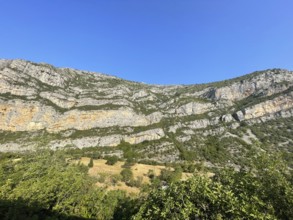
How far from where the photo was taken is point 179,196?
15625 mm

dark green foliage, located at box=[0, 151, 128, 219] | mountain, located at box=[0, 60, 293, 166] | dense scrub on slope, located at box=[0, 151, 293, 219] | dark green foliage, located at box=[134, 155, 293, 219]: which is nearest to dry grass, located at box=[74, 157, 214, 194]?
mountain, located at box=[0, 60, 293, 166]

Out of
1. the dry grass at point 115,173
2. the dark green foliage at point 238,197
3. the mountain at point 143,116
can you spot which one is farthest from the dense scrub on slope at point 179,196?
the mountain at point 143,116

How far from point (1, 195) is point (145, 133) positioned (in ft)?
319

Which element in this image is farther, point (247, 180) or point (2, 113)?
point (2, 113)

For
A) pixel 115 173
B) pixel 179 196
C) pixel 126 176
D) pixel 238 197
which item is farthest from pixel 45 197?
pixel 115 173

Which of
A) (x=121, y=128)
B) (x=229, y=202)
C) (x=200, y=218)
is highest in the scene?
(x=121, y=128)

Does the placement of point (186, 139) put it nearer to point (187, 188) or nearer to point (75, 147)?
point (75, 147)

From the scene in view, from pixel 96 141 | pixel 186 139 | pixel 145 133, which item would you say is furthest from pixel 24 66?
pixel 186 139

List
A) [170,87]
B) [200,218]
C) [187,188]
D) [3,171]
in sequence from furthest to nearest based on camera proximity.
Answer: [170,87] < [3,171] < [187,188] < [200,218]

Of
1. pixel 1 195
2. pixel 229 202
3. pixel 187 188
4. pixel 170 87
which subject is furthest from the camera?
pixel 170 87

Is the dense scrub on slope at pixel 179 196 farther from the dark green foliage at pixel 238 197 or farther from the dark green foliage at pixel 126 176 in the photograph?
the dark green foliage at pixel 126 176

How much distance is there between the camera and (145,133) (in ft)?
381

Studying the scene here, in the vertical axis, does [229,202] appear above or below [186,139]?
below

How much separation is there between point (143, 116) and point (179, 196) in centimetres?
11483
